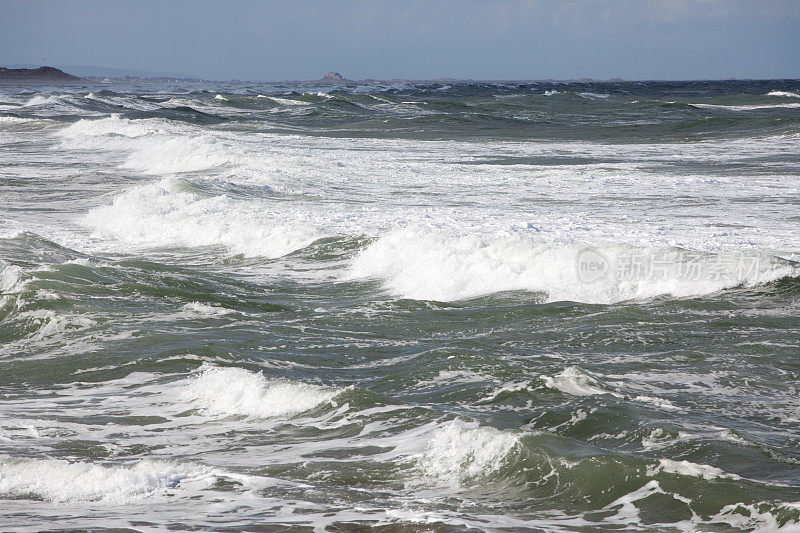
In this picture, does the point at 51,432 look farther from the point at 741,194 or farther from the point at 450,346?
the point at 741,194

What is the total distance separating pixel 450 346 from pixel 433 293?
3.00 meters

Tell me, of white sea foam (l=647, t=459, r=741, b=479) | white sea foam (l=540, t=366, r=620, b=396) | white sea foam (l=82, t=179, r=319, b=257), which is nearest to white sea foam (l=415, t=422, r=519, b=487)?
white sea foam (l=647, t=459, r=741, b=479)

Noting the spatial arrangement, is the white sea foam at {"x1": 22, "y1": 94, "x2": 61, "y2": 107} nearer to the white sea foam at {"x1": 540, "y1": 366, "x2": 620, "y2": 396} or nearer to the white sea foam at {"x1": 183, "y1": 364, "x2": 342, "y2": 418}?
the white sea foam at {"x1": 183, "y1": 364, "x2": 342, "y2": 418}

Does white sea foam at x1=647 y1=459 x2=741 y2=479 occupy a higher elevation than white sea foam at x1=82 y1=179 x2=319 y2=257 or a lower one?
lower

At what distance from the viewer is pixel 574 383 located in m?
7.05

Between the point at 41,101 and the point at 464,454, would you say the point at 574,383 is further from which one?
the point at 41,101

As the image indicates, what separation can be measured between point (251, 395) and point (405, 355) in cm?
190

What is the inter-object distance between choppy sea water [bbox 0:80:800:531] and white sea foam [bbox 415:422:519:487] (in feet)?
0.06

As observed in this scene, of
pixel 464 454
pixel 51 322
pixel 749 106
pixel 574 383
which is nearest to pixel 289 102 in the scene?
pixel 749 106

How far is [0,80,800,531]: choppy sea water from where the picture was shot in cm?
510

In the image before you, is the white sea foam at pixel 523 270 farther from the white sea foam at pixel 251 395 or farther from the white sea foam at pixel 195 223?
the white sea foam at pixel 251 395

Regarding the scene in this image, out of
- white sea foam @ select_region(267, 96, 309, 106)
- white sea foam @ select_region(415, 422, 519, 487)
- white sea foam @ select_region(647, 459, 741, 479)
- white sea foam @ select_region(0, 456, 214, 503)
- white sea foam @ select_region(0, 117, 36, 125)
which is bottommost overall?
white sea foam @ select_region(0, 456, 214, 503)

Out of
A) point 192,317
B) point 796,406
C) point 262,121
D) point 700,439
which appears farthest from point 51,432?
point 262,121

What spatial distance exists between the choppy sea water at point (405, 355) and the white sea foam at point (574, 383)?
3 cm
